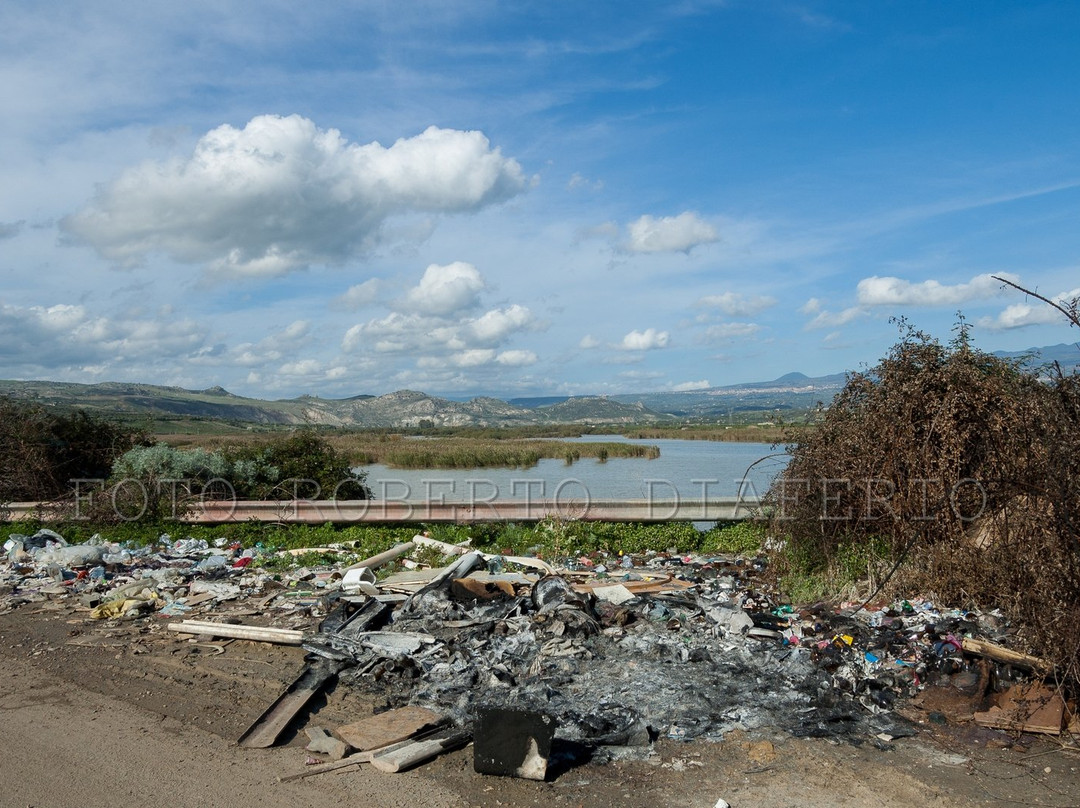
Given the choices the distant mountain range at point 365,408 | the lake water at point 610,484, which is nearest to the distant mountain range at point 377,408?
the distant mountain range at point 365,408

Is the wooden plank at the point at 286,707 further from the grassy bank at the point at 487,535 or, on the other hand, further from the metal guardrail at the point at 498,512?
the metal guardrail at the point at 498,512

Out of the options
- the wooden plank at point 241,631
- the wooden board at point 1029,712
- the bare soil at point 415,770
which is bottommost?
the bare soil at point 415,770

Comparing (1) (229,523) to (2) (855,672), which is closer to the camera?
(2) (855,672)

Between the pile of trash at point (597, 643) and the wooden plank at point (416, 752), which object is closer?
the wooden plank at point (416, 752)

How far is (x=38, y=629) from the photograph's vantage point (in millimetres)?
6852

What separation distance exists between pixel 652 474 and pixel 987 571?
55.1 feet

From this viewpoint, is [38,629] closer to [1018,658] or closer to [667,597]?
[667,597]

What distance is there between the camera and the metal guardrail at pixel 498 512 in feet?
33.8

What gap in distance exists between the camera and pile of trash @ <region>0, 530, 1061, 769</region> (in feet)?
15.9

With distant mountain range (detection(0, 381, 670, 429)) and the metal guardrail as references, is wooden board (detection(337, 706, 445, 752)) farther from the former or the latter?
distant mountain range (detection(0, 381, 670, 429))

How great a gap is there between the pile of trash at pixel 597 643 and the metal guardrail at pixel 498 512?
1665mm

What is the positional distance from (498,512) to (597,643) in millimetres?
4529

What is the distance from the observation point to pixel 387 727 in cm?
465

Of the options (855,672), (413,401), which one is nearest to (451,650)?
(855,672)
